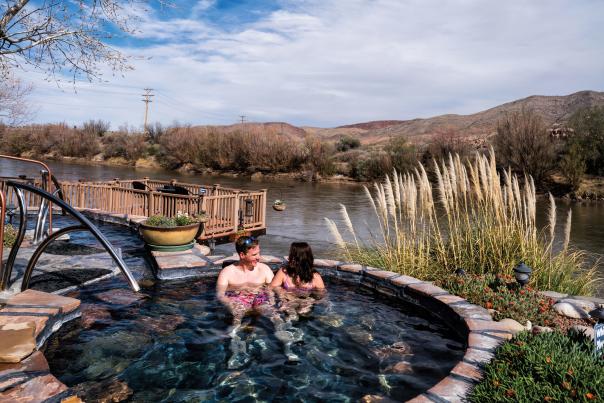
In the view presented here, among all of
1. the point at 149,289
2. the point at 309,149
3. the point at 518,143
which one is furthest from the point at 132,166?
the point at 149,289

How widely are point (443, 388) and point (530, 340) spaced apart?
1.04 m

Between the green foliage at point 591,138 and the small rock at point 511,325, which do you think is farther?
the green foliage at point 591,138

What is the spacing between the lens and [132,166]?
44031mm

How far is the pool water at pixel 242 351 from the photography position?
3.36 meters

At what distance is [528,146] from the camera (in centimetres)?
2372

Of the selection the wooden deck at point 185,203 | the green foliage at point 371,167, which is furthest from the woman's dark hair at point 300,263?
the green foliage at point 371,167

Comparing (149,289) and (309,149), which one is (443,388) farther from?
(309,149)

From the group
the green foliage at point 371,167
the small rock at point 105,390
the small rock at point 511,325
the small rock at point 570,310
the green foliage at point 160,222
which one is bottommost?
the small rock at point 105,390

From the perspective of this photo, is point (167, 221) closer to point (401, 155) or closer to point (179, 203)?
point (179, 203)

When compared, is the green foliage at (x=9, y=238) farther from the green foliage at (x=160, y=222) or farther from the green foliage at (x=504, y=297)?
the green foliage at (x=504, y=297)

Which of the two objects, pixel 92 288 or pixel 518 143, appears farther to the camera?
pixel 518 143

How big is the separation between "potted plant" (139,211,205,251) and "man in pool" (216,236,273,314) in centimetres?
205

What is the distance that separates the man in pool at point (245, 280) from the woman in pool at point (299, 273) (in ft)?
0.71

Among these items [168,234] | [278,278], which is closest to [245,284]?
[278,278]
